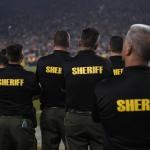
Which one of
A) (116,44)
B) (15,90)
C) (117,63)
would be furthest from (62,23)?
(15,90)

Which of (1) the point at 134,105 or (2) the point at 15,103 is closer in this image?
(1) the point at 134,105

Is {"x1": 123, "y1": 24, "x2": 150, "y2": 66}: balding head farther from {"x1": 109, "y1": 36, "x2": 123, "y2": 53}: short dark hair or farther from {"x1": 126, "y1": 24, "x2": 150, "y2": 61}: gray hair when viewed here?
{"x1": 109, "y1": 36, "x2": 123, "y2": 53}: short dark hair

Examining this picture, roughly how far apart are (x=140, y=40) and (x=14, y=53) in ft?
9.32

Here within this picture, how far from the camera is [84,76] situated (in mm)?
4824

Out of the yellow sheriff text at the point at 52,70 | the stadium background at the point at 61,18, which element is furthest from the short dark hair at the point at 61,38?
the stadium background at the point at 61,18

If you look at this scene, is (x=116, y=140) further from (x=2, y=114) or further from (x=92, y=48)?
(x=2, y=114)

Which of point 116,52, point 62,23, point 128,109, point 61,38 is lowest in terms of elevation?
point 62,23

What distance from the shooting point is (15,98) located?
5254 millimetres

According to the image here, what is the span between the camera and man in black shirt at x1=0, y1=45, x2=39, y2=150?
17.1ft

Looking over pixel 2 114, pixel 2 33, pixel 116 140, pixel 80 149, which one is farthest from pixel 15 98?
pixel 2 33

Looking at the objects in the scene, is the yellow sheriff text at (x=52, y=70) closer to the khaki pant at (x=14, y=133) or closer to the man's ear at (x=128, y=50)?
the khaki pant at (x=14, y=133)

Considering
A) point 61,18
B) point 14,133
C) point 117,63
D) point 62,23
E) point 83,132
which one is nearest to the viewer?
point 83,132

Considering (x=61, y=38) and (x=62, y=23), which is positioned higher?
(x=61, y=38)

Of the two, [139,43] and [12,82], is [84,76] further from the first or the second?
[139,43]
